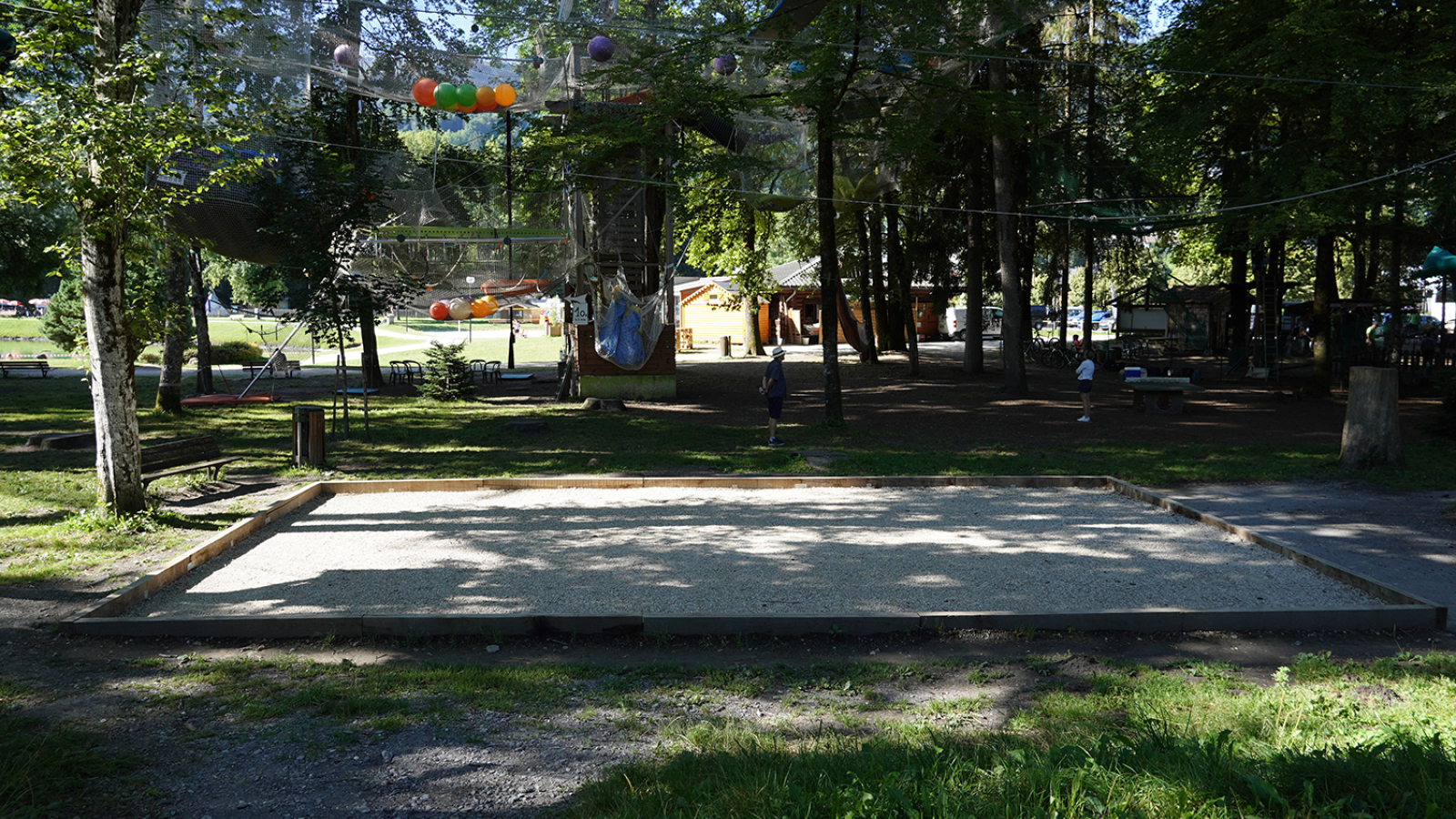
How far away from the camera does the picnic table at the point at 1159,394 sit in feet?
66.5

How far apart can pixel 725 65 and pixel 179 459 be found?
11667 mm

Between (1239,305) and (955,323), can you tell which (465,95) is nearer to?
(1239,305)

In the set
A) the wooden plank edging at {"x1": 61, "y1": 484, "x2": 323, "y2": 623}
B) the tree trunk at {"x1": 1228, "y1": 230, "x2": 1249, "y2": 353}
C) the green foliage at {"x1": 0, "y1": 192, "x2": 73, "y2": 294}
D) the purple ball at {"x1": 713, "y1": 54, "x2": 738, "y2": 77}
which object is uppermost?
the purple ball at {"x1": 713, "y1": 54, "x2": 738, "y2": 77}

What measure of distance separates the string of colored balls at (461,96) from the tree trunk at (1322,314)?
19.3 metres

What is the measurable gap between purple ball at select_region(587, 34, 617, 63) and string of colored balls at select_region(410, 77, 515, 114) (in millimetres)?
1987

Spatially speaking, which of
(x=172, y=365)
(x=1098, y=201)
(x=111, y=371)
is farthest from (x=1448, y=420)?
(x=172, y=365)

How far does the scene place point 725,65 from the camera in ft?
56.5

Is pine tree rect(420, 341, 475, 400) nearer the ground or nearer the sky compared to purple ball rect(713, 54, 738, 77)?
nearer the ground

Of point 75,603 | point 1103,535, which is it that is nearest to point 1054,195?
point 1103,535

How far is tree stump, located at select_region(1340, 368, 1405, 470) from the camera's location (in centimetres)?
1267

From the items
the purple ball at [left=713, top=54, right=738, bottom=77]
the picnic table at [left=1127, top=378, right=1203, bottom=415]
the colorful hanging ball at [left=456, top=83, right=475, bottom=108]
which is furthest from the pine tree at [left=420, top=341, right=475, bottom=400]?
the picnic table at [left=1127, top=378, right=1203, bottom=415]

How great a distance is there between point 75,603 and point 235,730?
10.9ft

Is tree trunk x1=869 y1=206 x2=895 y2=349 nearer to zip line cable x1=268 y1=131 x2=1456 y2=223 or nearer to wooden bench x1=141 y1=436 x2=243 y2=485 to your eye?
zip line cable x1=268 y1=131 x2=1456 y2=223

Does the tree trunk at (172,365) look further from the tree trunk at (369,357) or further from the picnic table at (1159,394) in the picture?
the picnic table at (1159,394)
